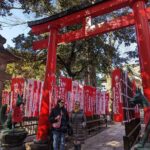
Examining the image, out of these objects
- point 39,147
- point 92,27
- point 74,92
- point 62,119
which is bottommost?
point 39,147

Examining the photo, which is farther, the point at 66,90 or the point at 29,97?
the point at 66,90

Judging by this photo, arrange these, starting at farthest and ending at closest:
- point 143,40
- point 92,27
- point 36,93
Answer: point 36,93 → point 92,27 → point 143,40

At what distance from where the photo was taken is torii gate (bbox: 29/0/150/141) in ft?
20.1

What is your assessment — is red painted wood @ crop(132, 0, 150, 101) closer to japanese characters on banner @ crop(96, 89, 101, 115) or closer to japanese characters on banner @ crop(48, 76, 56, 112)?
japanese characters on banner @ crop(48, 76, 56, 112)

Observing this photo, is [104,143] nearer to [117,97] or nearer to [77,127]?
[77,127]

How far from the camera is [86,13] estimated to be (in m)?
7.54

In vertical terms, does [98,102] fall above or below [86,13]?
below

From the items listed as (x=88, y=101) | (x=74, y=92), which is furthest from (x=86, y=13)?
(x=88, y=101)

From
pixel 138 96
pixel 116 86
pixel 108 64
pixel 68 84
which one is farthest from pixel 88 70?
pixel 138 96

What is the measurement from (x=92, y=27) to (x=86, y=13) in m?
0.51

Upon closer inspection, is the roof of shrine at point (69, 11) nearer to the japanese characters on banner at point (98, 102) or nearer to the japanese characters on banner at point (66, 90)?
the japanese characters on banner at point (66, 90)

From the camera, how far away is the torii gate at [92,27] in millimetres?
6115

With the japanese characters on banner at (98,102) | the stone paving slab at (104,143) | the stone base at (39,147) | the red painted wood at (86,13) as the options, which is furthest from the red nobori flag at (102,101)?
the stone base at (39,147)

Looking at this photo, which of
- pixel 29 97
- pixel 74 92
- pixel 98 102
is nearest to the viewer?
pixel 29 97
